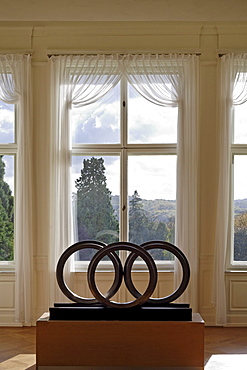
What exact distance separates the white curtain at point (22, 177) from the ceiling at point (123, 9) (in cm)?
95

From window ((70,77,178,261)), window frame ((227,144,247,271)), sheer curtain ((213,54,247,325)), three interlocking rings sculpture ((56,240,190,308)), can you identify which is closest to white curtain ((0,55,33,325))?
window ((70,77,178,261))

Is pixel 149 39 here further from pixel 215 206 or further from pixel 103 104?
pixel 215 206

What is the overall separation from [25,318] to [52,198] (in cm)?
152

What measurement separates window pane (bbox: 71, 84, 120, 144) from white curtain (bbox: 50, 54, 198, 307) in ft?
0.49

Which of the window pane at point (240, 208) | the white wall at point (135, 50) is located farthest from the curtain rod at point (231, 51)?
the window pane at point (240, 208)

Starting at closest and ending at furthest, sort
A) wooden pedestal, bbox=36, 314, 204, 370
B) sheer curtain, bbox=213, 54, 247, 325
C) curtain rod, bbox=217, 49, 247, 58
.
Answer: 1. wooden pedestal, bbox=36, 314, 204, 370
2. sheer curtain, bbox=213, 54, 247, 325
3. curtain rod, bbox=217, 49, 247, 58

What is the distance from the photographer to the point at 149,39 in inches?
265

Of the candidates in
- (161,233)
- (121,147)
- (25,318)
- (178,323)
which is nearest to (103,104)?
(121,147)

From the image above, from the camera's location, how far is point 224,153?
21.7ft

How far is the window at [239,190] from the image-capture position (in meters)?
6.85

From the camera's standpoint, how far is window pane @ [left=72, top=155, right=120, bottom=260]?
685 centimetres

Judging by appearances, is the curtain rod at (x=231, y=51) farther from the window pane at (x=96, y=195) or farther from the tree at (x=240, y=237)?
the tree at (x=240, y=237)

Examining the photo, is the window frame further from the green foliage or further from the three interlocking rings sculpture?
the three interlocking rings sculpture

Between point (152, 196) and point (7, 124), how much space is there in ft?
6.88
